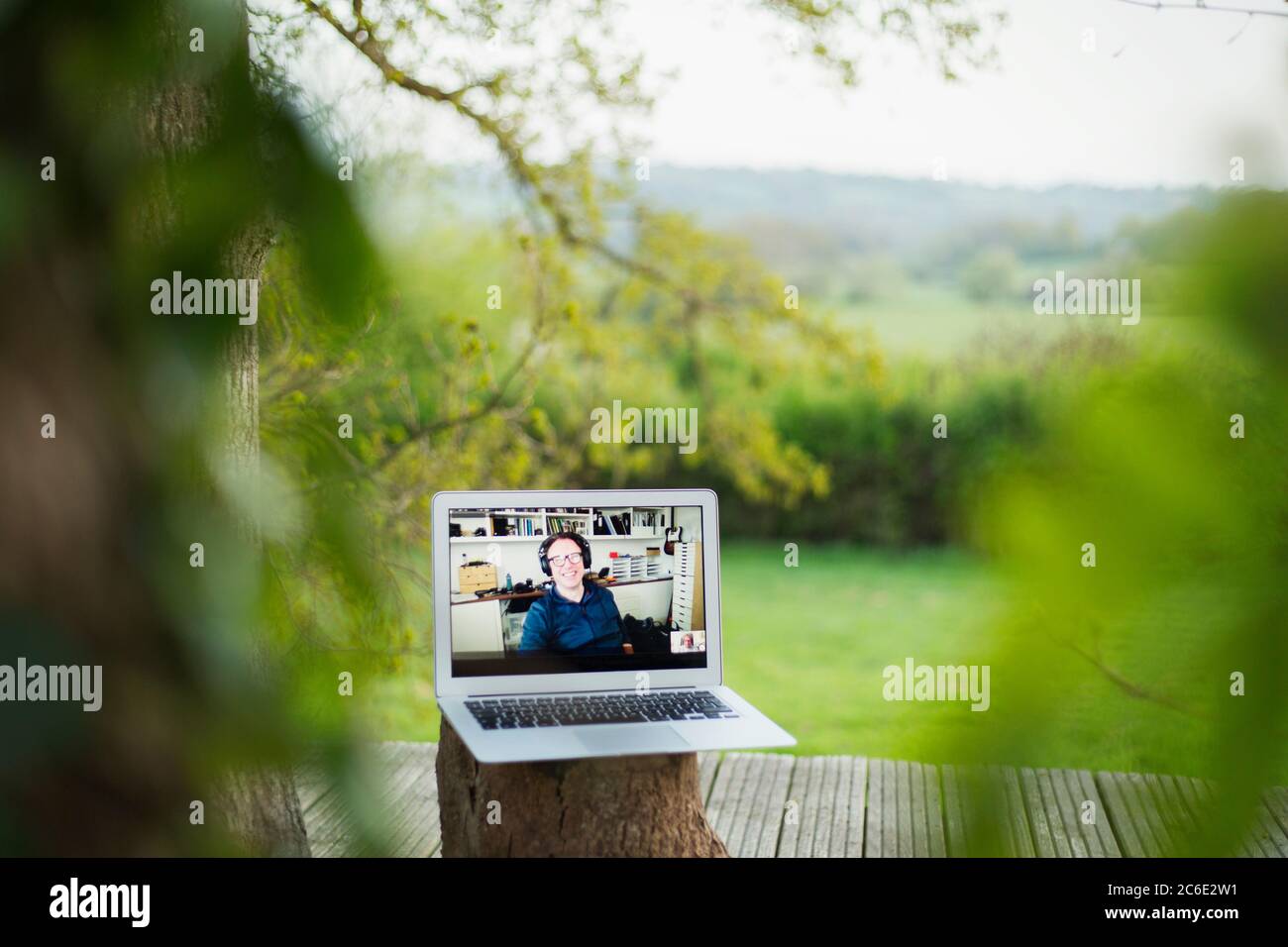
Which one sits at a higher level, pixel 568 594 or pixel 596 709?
pixel 568 594

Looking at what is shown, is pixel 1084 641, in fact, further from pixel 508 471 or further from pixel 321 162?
pixel 508 471

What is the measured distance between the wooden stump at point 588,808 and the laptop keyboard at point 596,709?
57 millimetres

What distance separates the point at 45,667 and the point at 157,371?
0.09 metres

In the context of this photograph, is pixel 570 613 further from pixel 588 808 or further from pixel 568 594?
pixel 588 808

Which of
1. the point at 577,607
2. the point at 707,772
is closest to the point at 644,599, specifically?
the point at 577,607

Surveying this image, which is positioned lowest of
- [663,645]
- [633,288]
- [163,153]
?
[663,645]

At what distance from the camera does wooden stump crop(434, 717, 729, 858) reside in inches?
54.5

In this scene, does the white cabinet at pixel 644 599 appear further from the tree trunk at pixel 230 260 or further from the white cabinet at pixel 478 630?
the tree trunk at pixel 230 260

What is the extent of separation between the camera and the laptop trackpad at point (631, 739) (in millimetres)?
1206

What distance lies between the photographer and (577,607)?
1.48 meters

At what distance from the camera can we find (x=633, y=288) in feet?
10.8

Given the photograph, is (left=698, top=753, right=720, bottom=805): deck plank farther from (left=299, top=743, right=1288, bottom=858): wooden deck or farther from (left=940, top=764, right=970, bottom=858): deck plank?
(left=940, top=764, right=970, bottom=858): deck plank

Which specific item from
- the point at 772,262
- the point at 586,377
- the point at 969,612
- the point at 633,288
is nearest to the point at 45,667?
the point at 969,612

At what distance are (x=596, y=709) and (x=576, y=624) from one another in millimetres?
116
